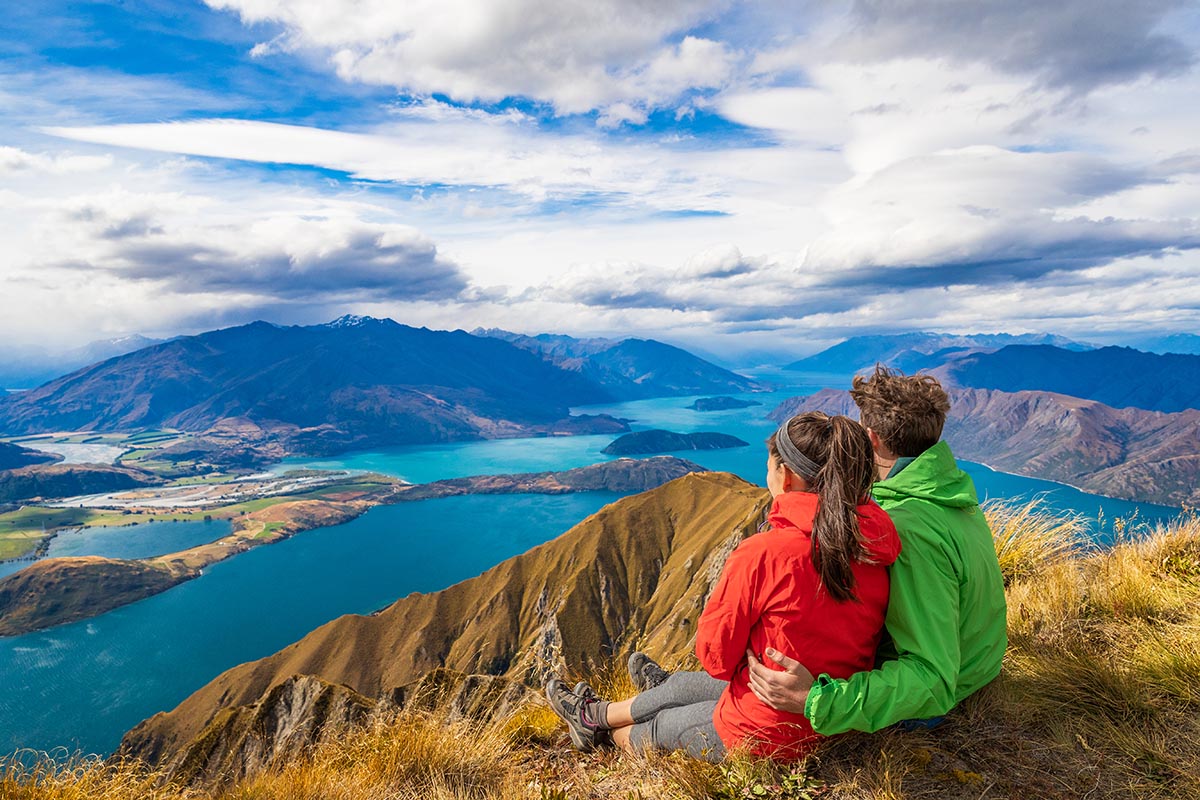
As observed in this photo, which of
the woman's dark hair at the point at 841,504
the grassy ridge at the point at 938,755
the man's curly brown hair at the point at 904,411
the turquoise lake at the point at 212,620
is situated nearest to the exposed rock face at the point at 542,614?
the turquoise lake at the point at 212,620

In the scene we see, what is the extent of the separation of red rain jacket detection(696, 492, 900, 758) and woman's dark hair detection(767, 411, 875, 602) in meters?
0.08

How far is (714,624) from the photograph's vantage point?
423 centimetres

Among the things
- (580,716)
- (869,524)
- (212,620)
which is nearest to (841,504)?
(869,524)

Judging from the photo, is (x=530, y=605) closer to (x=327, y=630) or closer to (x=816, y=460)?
(x=327, y=630)

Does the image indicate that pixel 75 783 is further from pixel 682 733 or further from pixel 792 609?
pixel 792 609

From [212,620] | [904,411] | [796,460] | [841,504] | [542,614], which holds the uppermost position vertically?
[904,411]

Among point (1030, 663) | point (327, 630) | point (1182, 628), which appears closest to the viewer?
point (1030, 663)

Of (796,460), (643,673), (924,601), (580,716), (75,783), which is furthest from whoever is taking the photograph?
(643,673)

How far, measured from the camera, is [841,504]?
3.61 m

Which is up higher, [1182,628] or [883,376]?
[883,376]

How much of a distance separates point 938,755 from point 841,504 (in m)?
2.64

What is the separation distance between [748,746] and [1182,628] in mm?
5530

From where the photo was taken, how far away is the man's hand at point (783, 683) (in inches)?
157

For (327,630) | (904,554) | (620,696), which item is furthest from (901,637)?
(327,630)
